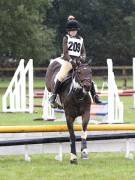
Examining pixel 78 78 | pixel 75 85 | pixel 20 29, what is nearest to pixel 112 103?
pixel 75 85

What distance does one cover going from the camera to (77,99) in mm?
10484

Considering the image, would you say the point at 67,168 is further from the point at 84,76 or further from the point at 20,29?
the point at 20,29

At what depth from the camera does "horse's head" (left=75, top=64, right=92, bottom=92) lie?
9.97m

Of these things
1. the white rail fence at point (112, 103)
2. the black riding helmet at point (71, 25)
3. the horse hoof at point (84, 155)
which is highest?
the black riding helmet at point (71, 25)

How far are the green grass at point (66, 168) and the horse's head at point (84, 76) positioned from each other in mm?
1237

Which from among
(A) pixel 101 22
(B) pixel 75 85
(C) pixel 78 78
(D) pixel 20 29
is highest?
(C) pixel 78 78

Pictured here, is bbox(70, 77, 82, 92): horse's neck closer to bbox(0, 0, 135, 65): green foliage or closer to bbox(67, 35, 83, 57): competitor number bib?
bbox(67, 35, 83, 57): competitor number bib

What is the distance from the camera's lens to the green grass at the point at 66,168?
29.6 feet

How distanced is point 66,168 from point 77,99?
1.23 metres

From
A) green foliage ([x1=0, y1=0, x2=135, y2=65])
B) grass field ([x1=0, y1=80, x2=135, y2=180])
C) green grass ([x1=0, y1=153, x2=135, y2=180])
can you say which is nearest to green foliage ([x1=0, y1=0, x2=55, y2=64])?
green foliage ([x1=0, y1=0, x2=135, y2=65])

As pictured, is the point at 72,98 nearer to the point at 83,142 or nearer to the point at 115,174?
the point at 83,142

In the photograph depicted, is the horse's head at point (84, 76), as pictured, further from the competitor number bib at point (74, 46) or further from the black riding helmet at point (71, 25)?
the black riding helmet at point (71, 25)

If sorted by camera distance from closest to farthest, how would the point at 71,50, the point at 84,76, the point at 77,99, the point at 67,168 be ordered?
the point at 67,168, the point at 84,76, the point at 77,99, the point at 71,50

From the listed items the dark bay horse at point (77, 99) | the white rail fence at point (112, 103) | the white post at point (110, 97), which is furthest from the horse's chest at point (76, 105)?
the white post at point (110, 97)
